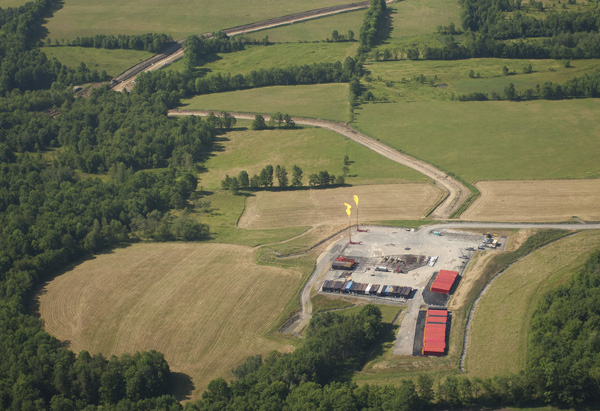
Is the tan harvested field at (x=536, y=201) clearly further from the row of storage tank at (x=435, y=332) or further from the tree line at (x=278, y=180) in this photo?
the row of storage tank at (x=435, y=332)

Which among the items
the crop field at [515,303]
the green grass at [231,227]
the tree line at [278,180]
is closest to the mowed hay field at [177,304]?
the green grass at [231,227]

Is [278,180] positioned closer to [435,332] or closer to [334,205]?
[334,205]

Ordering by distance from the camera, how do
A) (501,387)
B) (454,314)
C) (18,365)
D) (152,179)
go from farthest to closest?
(152,179) < (454,314) < (18,365) < (501,387)

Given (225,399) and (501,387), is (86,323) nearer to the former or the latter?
(225,399)

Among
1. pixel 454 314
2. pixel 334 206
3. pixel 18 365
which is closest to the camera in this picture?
pixel 18 365

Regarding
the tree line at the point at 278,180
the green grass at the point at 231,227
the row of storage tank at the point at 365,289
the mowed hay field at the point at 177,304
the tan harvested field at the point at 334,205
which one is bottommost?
the mowed hay field at the point at 177,304

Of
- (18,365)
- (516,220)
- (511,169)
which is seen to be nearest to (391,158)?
(511,169)

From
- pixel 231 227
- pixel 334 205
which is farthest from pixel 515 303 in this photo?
pixel 231 227
